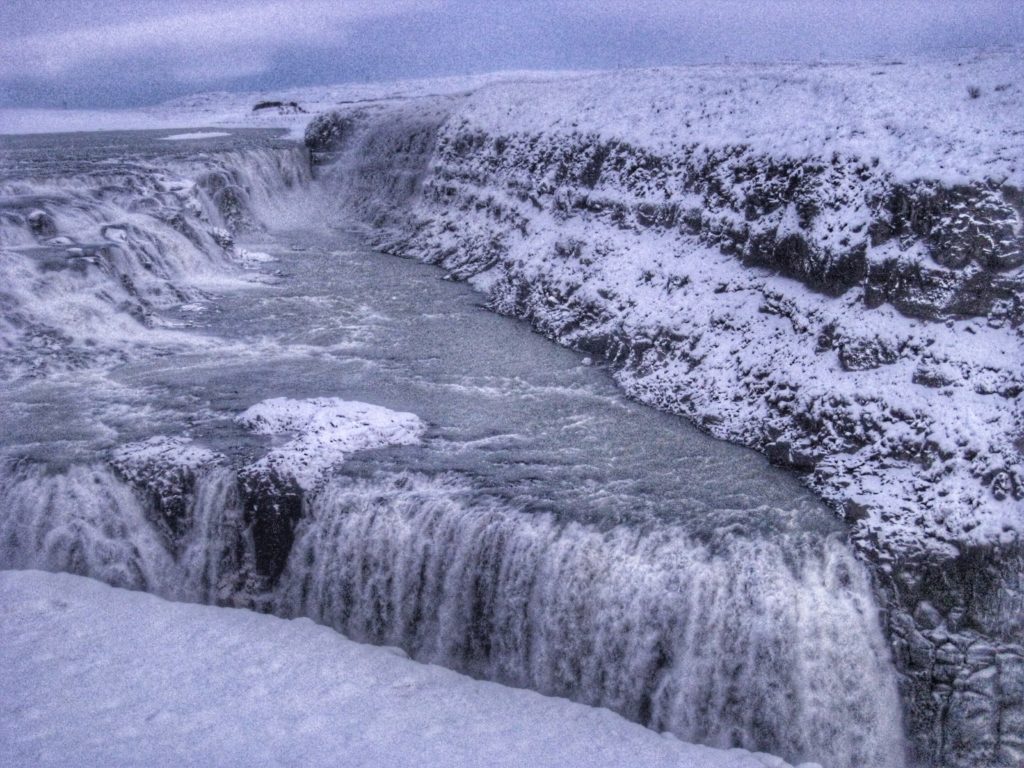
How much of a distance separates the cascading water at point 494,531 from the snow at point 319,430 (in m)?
0.22

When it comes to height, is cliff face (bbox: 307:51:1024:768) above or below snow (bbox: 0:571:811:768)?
above

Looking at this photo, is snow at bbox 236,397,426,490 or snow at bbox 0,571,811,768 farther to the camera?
snow at bbox 236,397,426,490

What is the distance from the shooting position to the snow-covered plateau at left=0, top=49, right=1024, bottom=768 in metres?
8.10

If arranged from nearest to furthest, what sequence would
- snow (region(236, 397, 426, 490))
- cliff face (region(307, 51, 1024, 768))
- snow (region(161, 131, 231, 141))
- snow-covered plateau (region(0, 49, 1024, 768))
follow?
snow-covered plateau (region(0, 49, 1024, 768))
cliff face (region(307, 51, 1024, 768))
snow (region(236, 397, 426, 490))
snow (region(161, 131, 231, 141))

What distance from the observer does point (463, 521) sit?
9.15 metres

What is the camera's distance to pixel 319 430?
10.9 meters

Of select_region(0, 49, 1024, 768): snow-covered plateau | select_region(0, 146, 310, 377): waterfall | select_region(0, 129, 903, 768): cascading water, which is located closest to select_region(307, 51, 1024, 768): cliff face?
select_region(0, 49, 1024, 768): snow-covered plateau

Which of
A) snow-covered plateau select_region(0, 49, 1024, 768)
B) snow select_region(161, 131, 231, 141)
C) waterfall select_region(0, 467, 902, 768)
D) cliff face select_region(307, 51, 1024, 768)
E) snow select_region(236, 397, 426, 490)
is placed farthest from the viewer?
snow select_region(161, 131, 231, 141)

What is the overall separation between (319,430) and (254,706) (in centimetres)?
384

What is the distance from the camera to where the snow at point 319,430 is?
1007 cm

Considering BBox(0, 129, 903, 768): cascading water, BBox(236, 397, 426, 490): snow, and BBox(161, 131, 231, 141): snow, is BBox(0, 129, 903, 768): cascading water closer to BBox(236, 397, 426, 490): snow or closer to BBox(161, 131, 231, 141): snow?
BBox(236, 397, 426, 490): snow

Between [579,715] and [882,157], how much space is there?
27.4ft

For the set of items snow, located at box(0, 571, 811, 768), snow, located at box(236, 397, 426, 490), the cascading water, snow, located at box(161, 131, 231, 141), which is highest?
snow, located at box(161, 131, 231, 141)

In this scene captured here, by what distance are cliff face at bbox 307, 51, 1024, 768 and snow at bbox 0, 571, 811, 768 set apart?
96.2 inches
